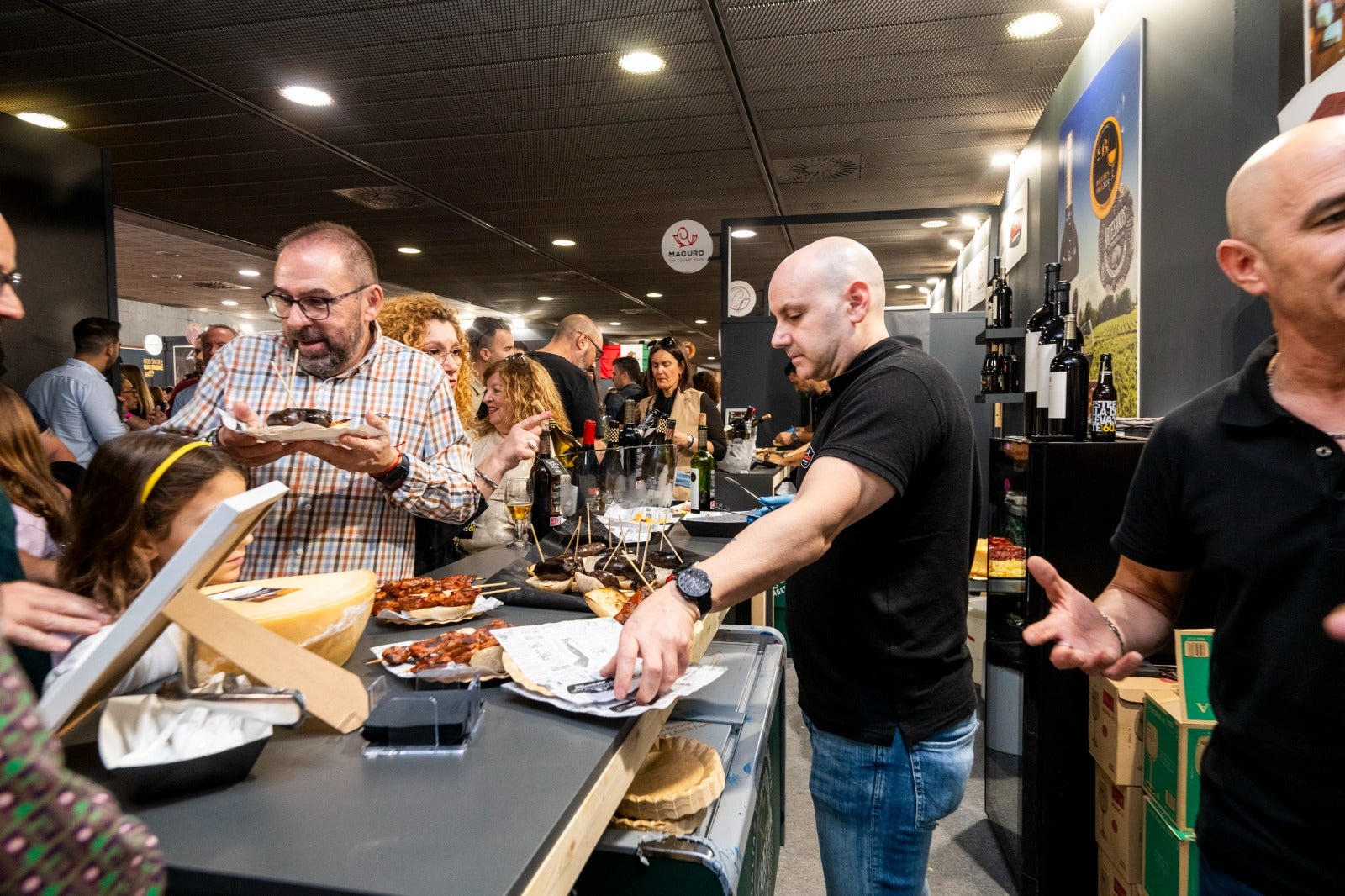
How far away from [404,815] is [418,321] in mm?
2820

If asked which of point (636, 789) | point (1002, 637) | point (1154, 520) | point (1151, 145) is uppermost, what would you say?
Result: point (1151, 145)

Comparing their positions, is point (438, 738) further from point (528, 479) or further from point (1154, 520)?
point (528, 479)

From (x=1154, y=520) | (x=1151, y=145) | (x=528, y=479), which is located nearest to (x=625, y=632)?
(x=1154, y=520)

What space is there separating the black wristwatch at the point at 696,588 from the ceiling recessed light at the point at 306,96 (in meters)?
5.12

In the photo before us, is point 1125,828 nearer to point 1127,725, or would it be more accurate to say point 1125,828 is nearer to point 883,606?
point 1127,725

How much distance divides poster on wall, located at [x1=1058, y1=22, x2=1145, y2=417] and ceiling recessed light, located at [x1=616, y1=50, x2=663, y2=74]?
2.38 m

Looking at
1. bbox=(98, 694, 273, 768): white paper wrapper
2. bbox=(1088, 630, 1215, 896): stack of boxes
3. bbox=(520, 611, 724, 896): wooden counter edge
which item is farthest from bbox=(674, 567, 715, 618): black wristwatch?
bbox=(1088, 630, 1215, 896): stack of boxes

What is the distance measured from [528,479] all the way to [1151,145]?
2824 millimetres

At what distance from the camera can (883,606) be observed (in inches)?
65.5

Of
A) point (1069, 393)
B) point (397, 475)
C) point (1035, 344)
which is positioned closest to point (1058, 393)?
point (1069, 393)

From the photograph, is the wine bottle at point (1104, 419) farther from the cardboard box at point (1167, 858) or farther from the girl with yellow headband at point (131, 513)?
the girl with yellow headband at point (131, 513)

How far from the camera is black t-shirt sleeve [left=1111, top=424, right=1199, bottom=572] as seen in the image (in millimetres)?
1273

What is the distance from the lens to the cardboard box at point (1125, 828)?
7.25 feet

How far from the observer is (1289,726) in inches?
43.4
